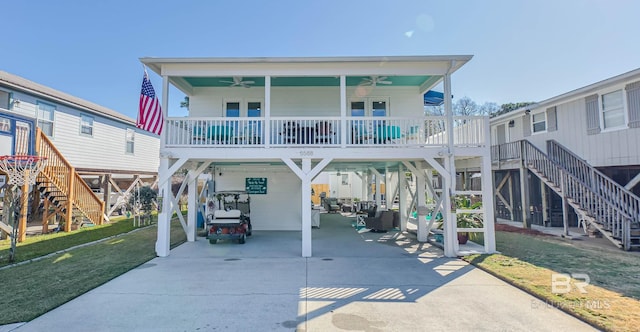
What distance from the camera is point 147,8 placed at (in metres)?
11.3

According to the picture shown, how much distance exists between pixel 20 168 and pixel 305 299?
1045 cm

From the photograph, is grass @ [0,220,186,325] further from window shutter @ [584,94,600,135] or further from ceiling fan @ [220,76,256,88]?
window shutter @ [584,94,600,135]

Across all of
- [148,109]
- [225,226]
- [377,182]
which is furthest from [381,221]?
[148,109]

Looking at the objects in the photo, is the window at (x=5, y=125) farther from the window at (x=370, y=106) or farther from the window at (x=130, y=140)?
the window at (x=370, y=106)

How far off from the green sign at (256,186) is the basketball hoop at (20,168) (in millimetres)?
6896

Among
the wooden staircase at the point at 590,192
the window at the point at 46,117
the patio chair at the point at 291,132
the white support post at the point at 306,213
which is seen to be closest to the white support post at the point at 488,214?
the wooden staircase at the point at 590,192

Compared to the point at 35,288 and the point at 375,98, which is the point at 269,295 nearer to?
the point at 35,288

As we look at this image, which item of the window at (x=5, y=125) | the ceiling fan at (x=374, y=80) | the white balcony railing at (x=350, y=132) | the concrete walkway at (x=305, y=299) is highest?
the ceiling fan at (x=374, y=80)

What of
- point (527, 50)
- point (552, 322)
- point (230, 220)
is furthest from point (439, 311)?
point (527, 50)

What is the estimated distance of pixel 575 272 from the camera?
19.9 feet

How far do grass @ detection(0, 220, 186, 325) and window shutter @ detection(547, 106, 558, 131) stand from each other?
15542 mm

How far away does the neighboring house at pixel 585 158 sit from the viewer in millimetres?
9234

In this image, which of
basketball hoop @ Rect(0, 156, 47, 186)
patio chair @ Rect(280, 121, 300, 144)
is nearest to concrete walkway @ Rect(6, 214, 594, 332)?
patio chair @ Rect(280, 121, 300, 144)

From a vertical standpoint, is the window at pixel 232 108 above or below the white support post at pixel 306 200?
above
